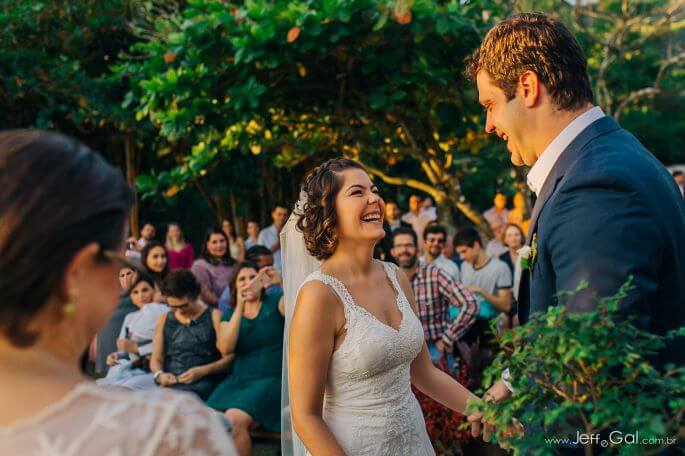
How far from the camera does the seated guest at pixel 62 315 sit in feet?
4.17

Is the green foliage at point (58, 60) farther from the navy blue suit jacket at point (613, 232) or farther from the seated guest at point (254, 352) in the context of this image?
the navy blue suit jacket at point (613, 232)

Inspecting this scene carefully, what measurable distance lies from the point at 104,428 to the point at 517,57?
5.84 feet

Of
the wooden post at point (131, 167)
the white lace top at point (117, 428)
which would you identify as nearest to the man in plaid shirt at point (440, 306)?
the white lace top at point (117, 428)

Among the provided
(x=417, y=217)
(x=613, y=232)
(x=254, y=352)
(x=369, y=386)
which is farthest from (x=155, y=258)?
(x=613, y=232)

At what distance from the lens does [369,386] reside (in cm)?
336

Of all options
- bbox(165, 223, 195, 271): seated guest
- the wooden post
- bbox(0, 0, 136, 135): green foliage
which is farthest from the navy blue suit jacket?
the wooden post

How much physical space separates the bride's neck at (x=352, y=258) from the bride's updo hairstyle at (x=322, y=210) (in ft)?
0.13

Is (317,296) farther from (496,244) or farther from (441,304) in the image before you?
(496,244)

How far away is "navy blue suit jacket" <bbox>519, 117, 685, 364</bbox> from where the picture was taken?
2.10 metres

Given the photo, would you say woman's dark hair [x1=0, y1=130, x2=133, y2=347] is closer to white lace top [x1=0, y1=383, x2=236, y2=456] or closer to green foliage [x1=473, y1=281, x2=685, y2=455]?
white lace top [x1=0, y1=383, x2=236, y2=456]

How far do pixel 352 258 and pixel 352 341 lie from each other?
1.42 ft

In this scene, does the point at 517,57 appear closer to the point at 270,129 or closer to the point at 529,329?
the point at 529,329

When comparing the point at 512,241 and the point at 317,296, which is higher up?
the point at 317,296

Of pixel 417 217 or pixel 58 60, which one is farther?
pixel 58 60
